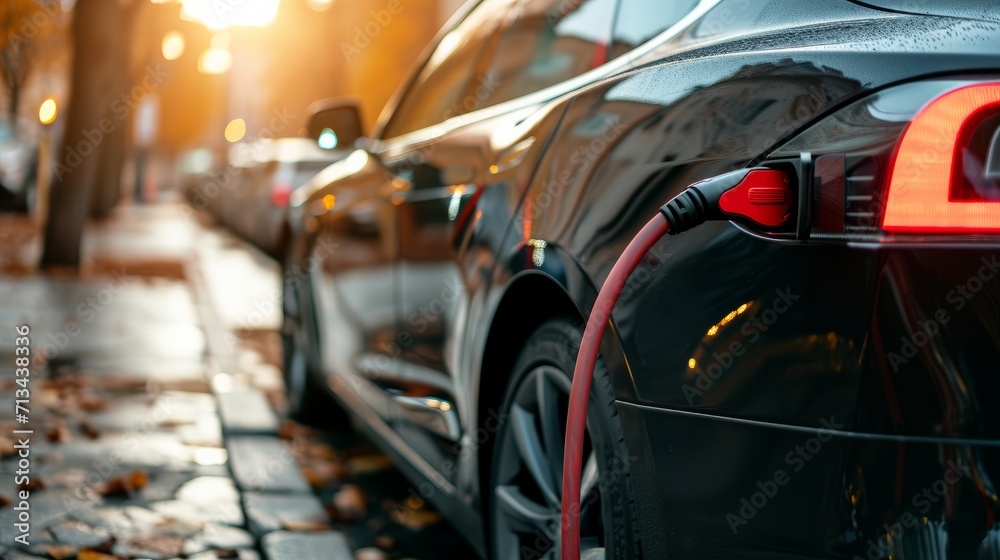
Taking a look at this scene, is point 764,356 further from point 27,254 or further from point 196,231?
point 196,231

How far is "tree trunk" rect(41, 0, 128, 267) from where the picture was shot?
1138 centimetres

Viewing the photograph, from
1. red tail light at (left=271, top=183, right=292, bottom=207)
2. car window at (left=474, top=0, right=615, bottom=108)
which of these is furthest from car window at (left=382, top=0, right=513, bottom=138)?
red tail light at (left=271, top=183, right=292, bottom=207)

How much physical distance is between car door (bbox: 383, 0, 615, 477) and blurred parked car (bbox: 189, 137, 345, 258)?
665 cm

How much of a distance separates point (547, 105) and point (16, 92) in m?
36.2

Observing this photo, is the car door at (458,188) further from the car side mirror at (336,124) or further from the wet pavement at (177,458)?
the car side mirror at (336,124)

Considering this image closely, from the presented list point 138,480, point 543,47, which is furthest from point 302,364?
point 543,47

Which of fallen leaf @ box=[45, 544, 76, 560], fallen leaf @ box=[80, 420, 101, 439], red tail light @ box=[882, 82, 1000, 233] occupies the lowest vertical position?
fallen leaf @ box=[45, 544, 76, 560]

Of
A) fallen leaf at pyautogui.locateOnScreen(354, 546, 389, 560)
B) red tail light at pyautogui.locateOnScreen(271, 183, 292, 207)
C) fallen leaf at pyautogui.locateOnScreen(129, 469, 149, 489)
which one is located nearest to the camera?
fallen leaf at pyautogui.locateOnScreen(354, 546, 389, 560)

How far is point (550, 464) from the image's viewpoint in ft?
8.25

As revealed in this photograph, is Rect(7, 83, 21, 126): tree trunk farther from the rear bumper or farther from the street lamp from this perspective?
the rear bumper
